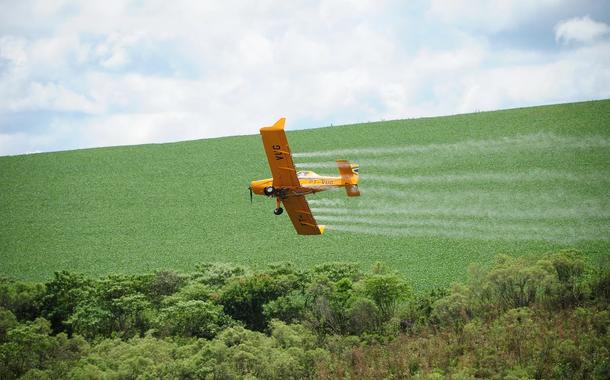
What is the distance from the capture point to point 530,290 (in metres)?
55.1

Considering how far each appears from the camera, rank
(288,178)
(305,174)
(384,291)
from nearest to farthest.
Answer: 1. (288,178)
2. (305,174)
3. (384,291)

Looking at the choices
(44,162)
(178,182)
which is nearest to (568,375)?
(178,182)

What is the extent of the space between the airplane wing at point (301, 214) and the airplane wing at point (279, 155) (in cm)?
215

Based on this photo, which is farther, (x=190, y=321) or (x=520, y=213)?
(x=520, y=213)

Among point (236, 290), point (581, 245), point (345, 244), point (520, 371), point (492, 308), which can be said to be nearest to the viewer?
point (520, 371)

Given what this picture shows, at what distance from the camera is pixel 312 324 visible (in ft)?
184

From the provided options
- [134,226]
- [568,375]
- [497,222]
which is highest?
[134,226]

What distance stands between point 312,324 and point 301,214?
12.3 metres

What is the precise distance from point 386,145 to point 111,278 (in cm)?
4228

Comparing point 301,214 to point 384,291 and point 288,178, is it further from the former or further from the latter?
point 384,291

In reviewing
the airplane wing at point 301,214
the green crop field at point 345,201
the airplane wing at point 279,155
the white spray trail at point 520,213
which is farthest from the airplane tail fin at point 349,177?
the white spray trail at point 520,213

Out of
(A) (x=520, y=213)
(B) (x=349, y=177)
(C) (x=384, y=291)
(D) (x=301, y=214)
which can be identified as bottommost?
(C) (x=384, y=291)

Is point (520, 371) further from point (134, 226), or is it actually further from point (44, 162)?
point (44, 162)

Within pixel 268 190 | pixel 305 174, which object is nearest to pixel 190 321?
pixel 268 190
